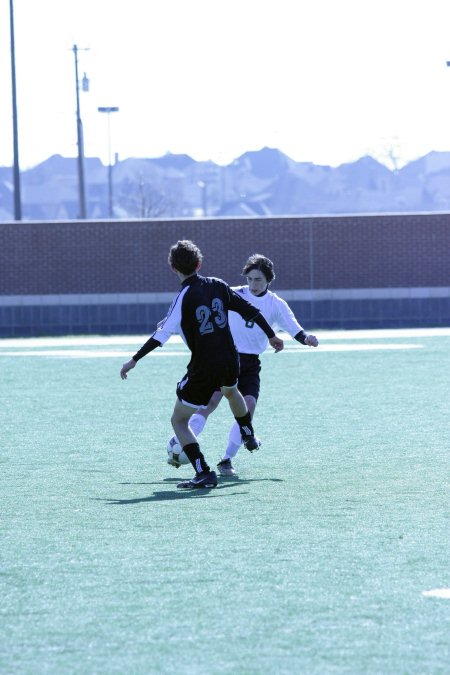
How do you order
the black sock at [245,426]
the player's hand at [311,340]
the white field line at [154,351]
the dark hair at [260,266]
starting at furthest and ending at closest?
the white field line at [154,351] → the dark hair at [260,266] → the player's hand at [311,340] → the black sock at [245,426]

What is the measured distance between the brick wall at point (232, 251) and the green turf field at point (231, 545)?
64.3ft

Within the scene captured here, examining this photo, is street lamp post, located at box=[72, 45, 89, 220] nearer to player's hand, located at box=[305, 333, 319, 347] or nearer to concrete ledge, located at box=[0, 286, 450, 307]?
concrete ledge, located at box=[0, 286, 450, 307]

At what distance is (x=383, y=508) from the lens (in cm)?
859

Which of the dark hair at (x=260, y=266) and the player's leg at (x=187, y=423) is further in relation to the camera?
the dark hair at (x=260, y=266)

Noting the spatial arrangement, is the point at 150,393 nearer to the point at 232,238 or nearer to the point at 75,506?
the point at 75,506

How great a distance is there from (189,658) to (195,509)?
348 centimetres

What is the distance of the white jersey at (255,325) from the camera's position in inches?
413

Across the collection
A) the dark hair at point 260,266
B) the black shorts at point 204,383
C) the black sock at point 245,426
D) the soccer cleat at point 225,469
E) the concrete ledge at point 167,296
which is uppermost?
the dark hair at point 260,266

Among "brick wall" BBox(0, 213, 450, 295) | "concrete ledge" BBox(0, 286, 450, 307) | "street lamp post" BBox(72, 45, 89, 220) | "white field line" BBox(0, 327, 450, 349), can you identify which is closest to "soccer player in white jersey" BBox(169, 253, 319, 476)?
"white field line" BBox(0, 327, 450, 349)

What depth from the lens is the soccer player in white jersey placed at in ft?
34.0

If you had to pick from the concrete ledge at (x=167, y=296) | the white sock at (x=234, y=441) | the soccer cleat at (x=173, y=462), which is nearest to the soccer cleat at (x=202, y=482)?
the soccer cleat at (x=173, y=462)

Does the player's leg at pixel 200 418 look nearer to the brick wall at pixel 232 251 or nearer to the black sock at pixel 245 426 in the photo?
the black sock at pixel 245 426

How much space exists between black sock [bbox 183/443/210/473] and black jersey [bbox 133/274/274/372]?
51cm

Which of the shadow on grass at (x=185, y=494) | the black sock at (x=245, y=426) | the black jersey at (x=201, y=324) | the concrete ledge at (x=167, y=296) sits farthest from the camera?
the concrete ledge at (x=167, y=296)
